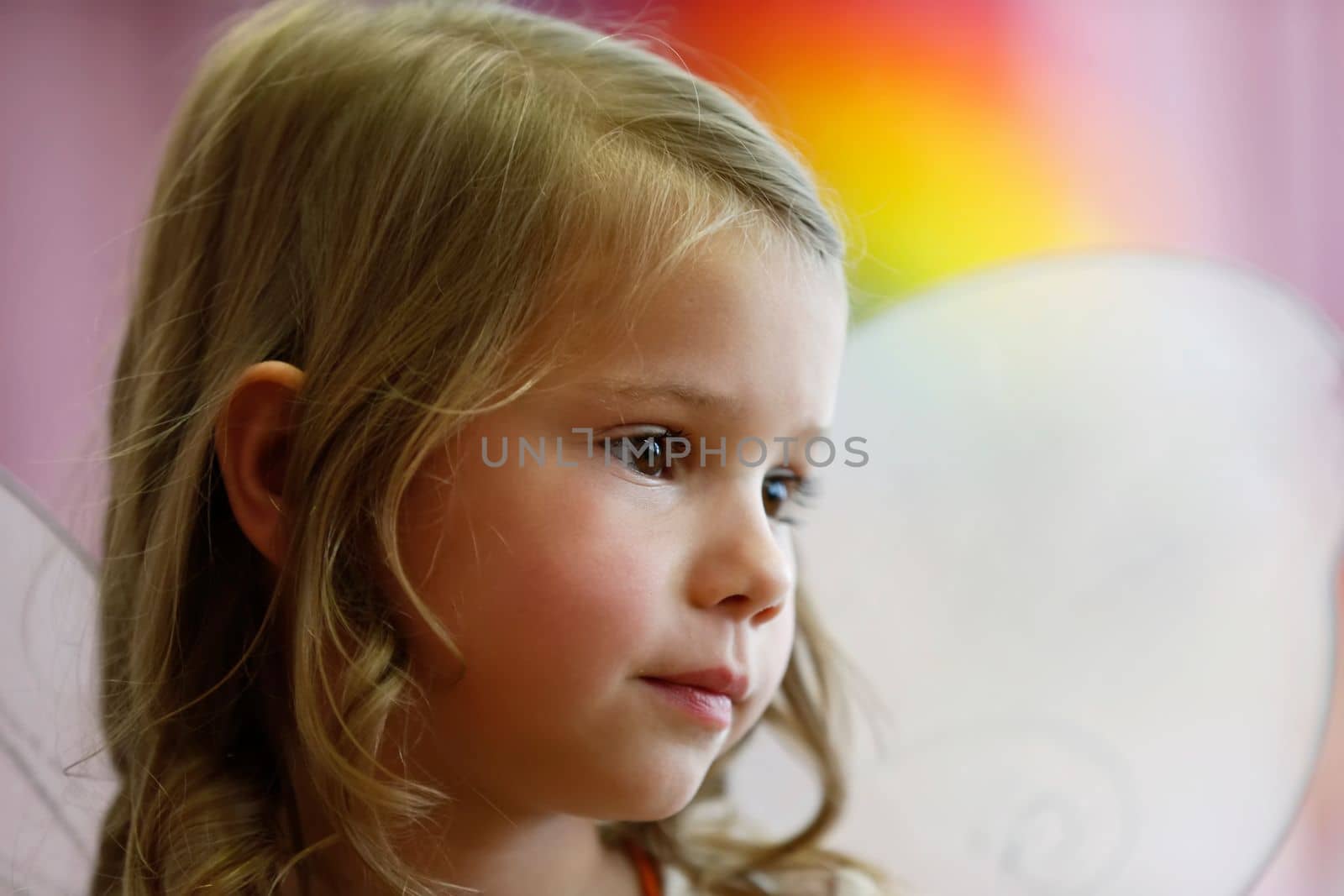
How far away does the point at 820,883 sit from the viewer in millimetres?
837

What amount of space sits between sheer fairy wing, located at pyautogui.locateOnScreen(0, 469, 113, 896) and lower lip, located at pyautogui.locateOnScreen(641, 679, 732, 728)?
355 millimetres

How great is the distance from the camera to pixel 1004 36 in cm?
101

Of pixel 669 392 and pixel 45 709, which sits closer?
pixel 669 392

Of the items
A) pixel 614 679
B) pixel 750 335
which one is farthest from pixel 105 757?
pixel 750 335

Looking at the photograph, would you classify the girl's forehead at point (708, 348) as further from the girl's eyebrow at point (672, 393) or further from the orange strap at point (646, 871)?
the orange strap at point (646, 871)

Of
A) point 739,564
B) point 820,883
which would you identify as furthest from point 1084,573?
point 739,564

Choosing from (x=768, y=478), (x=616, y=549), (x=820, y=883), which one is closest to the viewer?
(x=616, y=549)

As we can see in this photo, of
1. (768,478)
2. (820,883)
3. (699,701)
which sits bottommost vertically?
(820,883)

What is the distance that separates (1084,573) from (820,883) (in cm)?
31

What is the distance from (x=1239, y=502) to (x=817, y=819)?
0.39 m

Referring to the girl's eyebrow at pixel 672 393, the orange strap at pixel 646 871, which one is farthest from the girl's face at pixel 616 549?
the orange strap at pixel 646 871

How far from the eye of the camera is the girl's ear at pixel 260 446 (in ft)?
2.05

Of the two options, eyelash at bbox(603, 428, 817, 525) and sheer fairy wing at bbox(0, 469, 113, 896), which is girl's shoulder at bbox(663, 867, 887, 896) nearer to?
eyelash at bbox(603, 428, 817, 525)

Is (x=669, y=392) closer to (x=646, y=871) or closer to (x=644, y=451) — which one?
(x=644, y=451)
